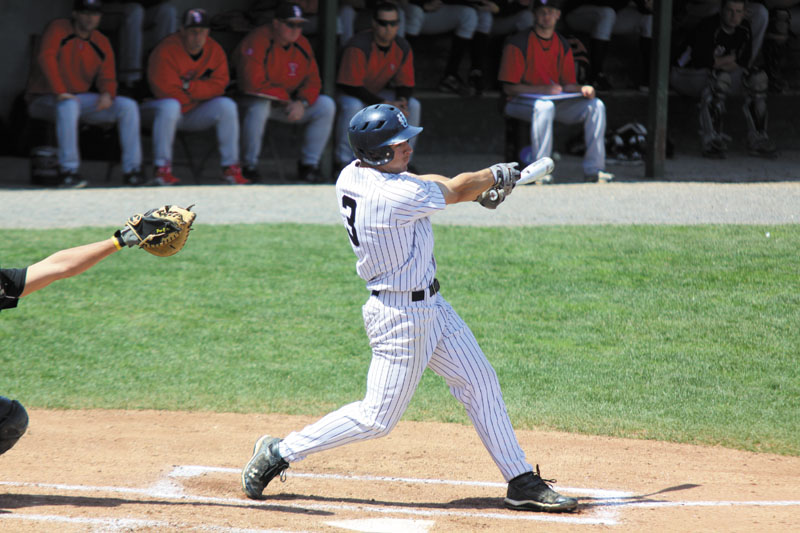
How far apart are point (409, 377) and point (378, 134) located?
3.07 feet

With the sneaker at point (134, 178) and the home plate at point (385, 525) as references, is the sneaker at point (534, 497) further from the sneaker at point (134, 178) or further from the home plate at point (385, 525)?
Answer: the sneaker at point (134, 178)

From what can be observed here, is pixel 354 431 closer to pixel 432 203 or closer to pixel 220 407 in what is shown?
pixel 432 203

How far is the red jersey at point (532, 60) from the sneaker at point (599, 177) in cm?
109

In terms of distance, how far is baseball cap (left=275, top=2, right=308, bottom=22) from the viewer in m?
10.6

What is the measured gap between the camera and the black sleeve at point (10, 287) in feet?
12.3

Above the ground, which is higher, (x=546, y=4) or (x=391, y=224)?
(x=546, y=4)

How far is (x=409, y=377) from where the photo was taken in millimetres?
3896

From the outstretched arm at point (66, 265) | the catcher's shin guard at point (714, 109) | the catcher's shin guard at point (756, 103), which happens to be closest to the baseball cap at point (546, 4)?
the catcher's shin guard at point (714, 109)

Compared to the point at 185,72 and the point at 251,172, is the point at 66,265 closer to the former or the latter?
the point at 185,72

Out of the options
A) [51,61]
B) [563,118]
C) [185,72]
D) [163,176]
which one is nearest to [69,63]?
[51,61]

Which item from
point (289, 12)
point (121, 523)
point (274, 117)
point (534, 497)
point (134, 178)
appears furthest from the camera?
point (274, 117)

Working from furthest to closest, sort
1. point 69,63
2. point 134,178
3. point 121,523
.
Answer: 1. point 134,178
2. point 69,63
3. point 121,523

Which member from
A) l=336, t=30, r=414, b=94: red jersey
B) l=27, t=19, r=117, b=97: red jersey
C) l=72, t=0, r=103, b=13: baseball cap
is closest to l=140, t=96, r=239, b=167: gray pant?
l=27, t=19, r=117, b=97: red jersey

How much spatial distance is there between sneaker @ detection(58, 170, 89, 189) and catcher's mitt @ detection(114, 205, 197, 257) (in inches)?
267
